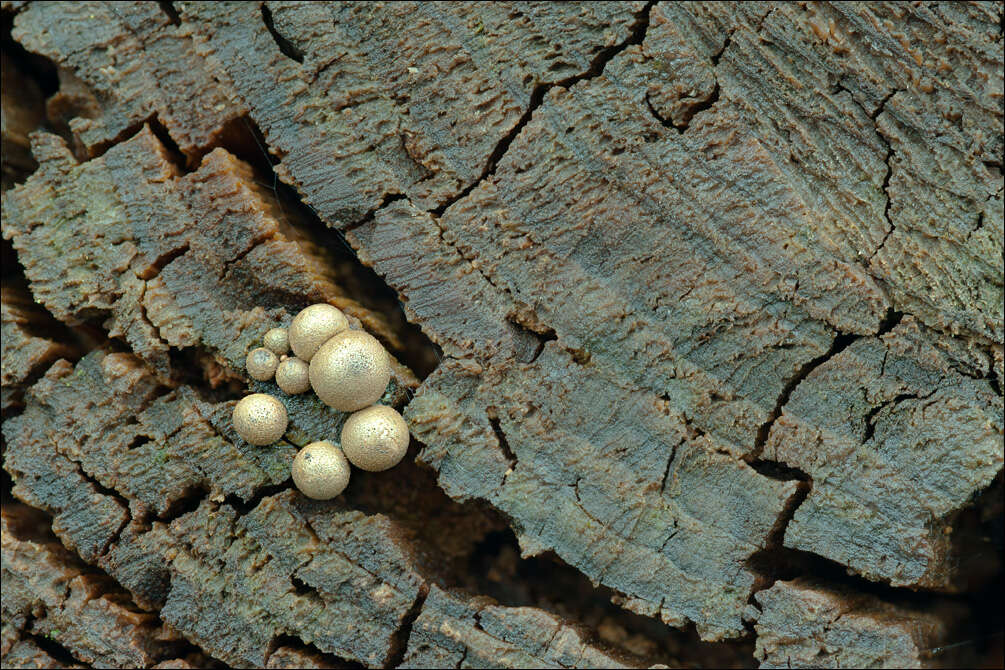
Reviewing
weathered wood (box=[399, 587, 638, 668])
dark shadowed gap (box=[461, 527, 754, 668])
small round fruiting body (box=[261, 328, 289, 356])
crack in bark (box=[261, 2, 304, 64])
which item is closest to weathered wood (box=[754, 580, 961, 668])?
dark shadowed gap (box=[461, 527, 754, 668])

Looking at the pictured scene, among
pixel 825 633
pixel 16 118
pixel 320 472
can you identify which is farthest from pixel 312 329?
pixel 825 633

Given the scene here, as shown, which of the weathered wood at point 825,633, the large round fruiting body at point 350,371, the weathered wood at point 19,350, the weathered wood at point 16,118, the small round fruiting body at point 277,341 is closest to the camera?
the weathered wood at point 825,633

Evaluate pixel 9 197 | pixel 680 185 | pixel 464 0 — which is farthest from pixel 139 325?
pixel 680 185

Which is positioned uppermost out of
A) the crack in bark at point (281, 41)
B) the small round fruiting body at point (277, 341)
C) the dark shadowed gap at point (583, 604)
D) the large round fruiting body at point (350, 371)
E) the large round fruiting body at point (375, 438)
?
the crack in bark at point (281, 41)

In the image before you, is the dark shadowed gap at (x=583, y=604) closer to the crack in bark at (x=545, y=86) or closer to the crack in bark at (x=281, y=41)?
the crack in bark at (x=545, y=86)

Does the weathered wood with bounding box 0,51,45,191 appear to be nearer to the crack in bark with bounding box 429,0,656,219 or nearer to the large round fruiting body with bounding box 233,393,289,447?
the large round fruiting body with bounding box 233,393,289,447

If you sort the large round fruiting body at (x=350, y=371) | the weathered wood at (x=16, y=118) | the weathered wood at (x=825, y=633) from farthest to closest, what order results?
the weathered wood at (x=16, y=118) < the large round fruiting body at (x=350, y=371) < the weathered wood at (x=825, y=633)

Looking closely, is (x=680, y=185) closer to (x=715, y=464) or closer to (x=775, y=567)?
(x=715, y=464)

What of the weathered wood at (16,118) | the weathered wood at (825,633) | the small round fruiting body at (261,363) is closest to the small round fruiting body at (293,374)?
the small round fruiting body at (261,363)
